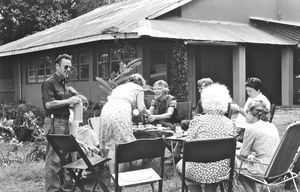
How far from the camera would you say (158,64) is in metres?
14.7

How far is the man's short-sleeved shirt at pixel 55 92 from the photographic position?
5.86 m

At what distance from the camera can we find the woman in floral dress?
585 cm

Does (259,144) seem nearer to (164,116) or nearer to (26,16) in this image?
(164,116)

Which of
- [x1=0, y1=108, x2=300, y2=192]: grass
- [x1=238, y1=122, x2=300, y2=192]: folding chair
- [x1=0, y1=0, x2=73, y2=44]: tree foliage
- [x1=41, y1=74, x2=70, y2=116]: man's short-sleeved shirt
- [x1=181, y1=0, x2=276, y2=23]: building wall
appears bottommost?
[x1=0, y1=108, x2=300, y2=192]: grass

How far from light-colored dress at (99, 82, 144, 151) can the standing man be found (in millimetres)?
450

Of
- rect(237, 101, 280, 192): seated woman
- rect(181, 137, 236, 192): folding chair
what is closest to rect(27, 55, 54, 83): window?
rect(237, 101, 280, 192): seated woman

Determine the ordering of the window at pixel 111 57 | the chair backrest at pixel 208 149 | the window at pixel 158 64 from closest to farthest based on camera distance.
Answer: the chair backrest at pixel 208 149 < the window at pixel 111 57 < the window at pixel 158 64

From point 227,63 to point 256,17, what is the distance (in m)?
2.04

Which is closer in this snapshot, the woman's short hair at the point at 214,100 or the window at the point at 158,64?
the woman's short hair at the point at 214,100

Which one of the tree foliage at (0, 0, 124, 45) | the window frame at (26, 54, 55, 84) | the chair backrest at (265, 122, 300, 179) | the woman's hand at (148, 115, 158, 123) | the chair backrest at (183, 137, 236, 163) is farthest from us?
the tree foliage at (0, 0, 124, 45)

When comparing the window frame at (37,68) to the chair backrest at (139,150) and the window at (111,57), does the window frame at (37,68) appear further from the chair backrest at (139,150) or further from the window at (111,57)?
the chair backrest at (139,150)

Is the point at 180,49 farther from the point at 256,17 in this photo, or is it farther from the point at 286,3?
the point at 286,3

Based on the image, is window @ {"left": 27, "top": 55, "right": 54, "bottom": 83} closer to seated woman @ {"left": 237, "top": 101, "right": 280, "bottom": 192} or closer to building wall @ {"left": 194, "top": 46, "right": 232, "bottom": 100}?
building wall @ {"left": 194, "top": 46, "right": 232, "bottom": 100}

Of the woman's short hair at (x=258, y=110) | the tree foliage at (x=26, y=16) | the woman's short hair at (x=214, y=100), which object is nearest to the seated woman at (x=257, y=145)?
the woman's short hair at (x=258, y=110)
